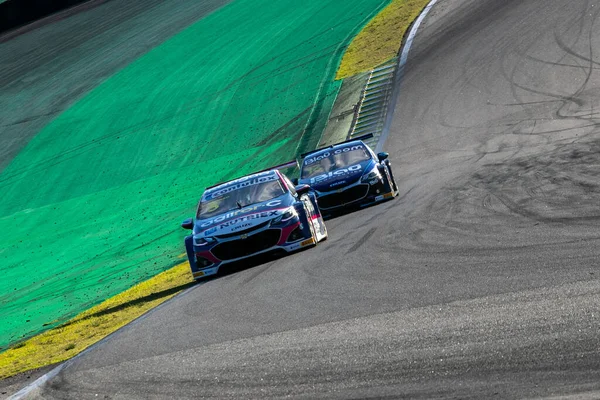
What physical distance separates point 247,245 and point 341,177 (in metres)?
4.89

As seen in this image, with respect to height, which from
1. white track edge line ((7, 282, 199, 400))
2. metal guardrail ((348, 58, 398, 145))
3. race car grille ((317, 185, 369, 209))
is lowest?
metal guardrail ((348, 58, 398, 145))

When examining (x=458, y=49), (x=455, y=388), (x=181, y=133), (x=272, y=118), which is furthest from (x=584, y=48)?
(x=455, y=388)

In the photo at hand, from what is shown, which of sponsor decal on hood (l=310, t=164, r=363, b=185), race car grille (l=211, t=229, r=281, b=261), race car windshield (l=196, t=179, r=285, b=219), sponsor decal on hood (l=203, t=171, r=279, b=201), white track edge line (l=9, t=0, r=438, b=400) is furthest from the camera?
sponsor decal on hood (l=310, t=164, r=363, b=185)

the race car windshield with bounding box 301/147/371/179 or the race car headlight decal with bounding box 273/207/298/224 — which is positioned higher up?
the race car headlight decal with bounding box 273/207/298/224

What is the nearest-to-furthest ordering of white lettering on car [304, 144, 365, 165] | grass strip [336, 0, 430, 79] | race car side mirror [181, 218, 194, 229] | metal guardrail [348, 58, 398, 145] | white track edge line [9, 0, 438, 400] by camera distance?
white track edge line [9, 0, 438, 400] → race car side mirror [181, 218, 194, 229] → white lettering on car [304, 144, 365, 165] → metal guardrail [348, 58, 398, 145] → grass strip [336, 0, 430, 79]

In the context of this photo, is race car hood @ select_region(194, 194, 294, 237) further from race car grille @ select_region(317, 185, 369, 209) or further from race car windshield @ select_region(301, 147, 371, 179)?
race car windshield @ select_region(301, 147, 371, 179)

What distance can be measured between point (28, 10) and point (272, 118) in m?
17.2

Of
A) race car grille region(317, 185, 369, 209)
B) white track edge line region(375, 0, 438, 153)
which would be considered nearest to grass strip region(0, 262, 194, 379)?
race car grille region(317, 185, 369, 209)

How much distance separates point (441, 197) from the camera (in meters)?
16.2

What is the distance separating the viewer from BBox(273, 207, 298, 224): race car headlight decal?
1430 cm

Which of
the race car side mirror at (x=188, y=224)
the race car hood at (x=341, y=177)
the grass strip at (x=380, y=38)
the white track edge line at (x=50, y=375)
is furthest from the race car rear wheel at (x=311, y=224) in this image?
the grass strip at (x=380, y=38)

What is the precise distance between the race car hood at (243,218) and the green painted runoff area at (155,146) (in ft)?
9.28

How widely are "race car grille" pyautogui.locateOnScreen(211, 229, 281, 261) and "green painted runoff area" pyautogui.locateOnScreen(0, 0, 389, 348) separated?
303cm

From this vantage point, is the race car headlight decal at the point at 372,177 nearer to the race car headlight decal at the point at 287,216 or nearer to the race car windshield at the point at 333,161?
the race car windshield at the point at 333,161
